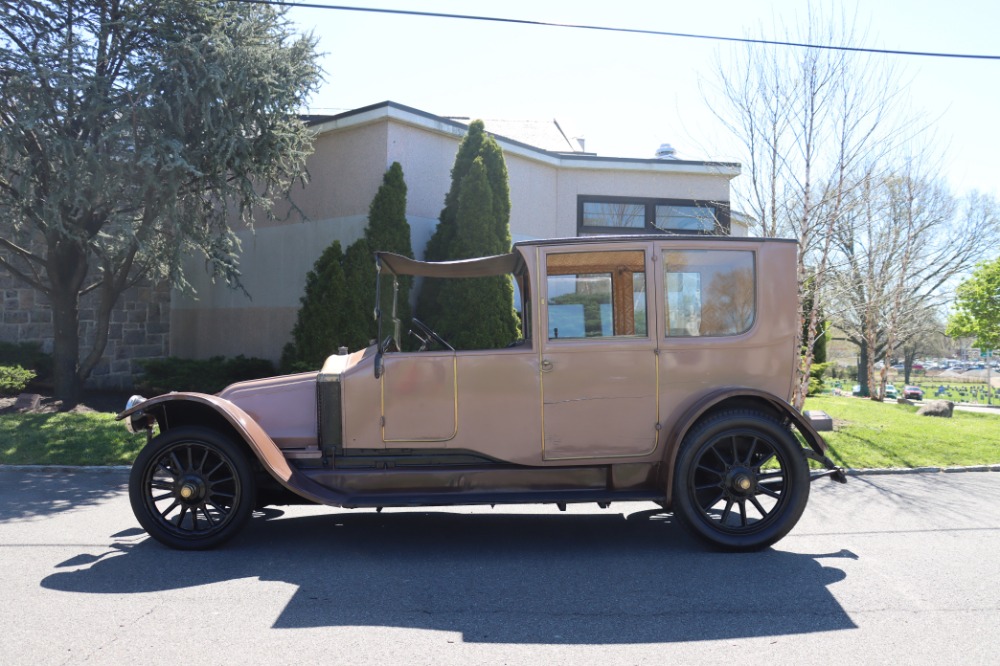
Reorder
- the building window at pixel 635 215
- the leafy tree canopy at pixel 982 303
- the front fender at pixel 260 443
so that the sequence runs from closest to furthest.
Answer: the front fender at pixel 260 443
the building window at pixel 635 215
the leafy tree canopy at pixel 982 303

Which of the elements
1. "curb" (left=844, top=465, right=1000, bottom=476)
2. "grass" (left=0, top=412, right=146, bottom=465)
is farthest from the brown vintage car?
"grass" (left=0, top=412, right=146, bottom=465)

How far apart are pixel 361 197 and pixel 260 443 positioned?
8096 mm

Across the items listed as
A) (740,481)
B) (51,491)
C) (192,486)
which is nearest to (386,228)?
(51,491)

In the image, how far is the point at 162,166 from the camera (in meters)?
9.48

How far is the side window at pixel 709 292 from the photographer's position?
5.38m

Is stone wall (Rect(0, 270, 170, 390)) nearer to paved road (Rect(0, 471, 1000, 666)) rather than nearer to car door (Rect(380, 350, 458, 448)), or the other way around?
paved road (Rect(0, 471, 1000, 666))

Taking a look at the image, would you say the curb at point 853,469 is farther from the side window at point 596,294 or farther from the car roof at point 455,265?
the side window at point 596,294

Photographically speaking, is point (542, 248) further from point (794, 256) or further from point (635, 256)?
point (794, 256)

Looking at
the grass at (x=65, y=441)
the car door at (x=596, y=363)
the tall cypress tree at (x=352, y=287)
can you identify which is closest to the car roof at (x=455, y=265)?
the car door at (x=596, y=363)

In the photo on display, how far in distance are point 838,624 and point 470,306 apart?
321 inches

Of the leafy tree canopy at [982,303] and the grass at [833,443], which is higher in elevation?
the leafy tree canopy at [982,303]

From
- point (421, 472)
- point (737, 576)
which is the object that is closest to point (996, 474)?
point (737, 576)

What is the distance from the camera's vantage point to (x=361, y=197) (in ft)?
41.1

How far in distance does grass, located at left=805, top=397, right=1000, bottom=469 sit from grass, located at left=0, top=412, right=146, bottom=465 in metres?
8.24
